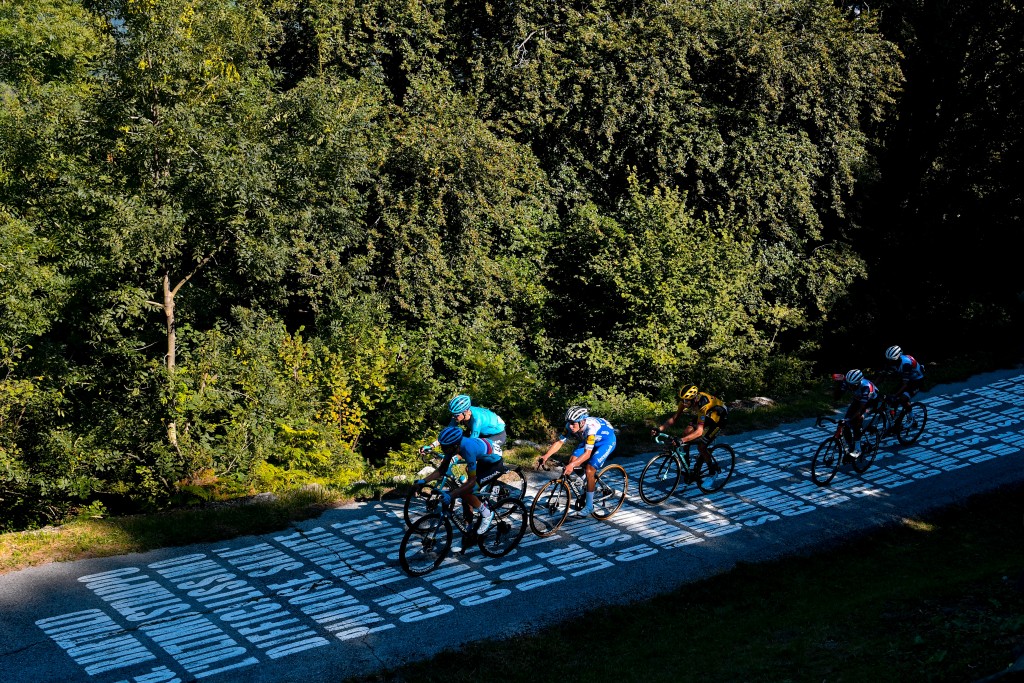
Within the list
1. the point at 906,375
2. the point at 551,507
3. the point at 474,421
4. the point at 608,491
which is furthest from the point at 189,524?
the point at 906,375

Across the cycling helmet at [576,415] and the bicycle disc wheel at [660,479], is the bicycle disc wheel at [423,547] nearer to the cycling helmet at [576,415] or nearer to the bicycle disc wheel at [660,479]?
the cycling helmet at [576,415]

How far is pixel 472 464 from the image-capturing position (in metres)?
13.0

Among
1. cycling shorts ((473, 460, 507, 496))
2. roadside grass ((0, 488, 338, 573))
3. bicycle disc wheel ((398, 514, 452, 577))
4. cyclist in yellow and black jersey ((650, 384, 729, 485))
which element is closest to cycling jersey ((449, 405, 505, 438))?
cycling shorts ((473, 460, 507, 496))

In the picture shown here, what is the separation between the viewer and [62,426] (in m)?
17.4

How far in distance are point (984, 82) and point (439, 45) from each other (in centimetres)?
1824

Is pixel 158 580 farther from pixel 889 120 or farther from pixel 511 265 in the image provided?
pixel 889 120

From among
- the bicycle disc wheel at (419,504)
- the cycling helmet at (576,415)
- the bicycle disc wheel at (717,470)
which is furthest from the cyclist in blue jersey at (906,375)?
the bicycle disc wheel at (419,504)

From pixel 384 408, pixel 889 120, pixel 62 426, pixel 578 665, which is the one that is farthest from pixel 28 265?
pixel 889 120

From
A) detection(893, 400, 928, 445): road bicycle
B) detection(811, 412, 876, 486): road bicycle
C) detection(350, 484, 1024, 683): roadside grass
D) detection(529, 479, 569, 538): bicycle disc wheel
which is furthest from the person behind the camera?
detection(893, 400, 928, 445): road bicycle

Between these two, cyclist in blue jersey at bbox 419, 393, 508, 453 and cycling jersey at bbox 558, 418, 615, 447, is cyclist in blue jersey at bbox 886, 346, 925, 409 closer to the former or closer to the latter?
cycling jersey at bbox 558, 418, 615, 447

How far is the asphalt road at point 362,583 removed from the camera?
10289mm

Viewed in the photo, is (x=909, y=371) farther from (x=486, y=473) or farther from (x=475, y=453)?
(x=475, y=453)

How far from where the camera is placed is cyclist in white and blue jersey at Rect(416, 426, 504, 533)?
12.7m

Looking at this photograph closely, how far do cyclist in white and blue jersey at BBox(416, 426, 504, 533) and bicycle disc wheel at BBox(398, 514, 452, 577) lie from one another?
0.33 m
